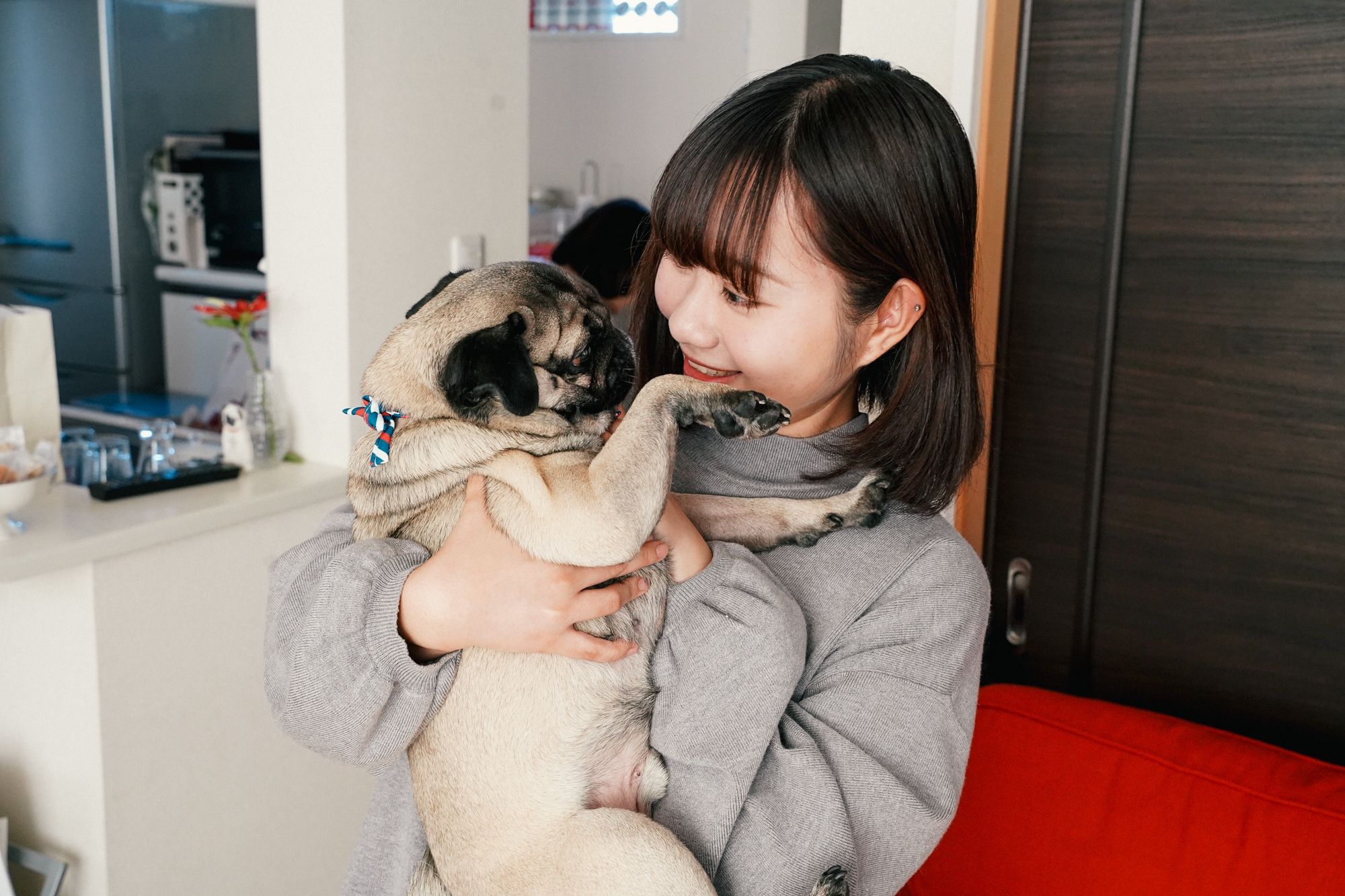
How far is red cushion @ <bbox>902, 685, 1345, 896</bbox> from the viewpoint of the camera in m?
1.75

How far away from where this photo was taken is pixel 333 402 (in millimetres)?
2977

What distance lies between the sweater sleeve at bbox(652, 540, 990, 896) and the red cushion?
55 cm

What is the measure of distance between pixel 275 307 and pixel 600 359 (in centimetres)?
173

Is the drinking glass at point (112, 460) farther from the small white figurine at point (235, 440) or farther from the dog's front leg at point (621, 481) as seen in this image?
the dog's front leg at point (621, 481)

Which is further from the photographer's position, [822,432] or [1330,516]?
[1330,516]

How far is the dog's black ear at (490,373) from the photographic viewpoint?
4.68 feet

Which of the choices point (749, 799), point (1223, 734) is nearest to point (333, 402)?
point (749, 799)

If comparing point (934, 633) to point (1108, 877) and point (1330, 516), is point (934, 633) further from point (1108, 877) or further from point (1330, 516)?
point (1330, 516)

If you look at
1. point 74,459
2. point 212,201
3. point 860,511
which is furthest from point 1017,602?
point 212,201

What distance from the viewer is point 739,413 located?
1394 mm

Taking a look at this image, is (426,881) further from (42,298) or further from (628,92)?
(628,92)

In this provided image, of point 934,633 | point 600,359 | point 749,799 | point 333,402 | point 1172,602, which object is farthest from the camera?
point 333,402

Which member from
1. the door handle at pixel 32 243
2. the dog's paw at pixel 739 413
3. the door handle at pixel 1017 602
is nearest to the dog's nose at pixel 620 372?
the dog's paw at pixel 739 413

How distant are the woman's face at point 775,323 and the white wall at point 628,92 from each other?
4876 mm
